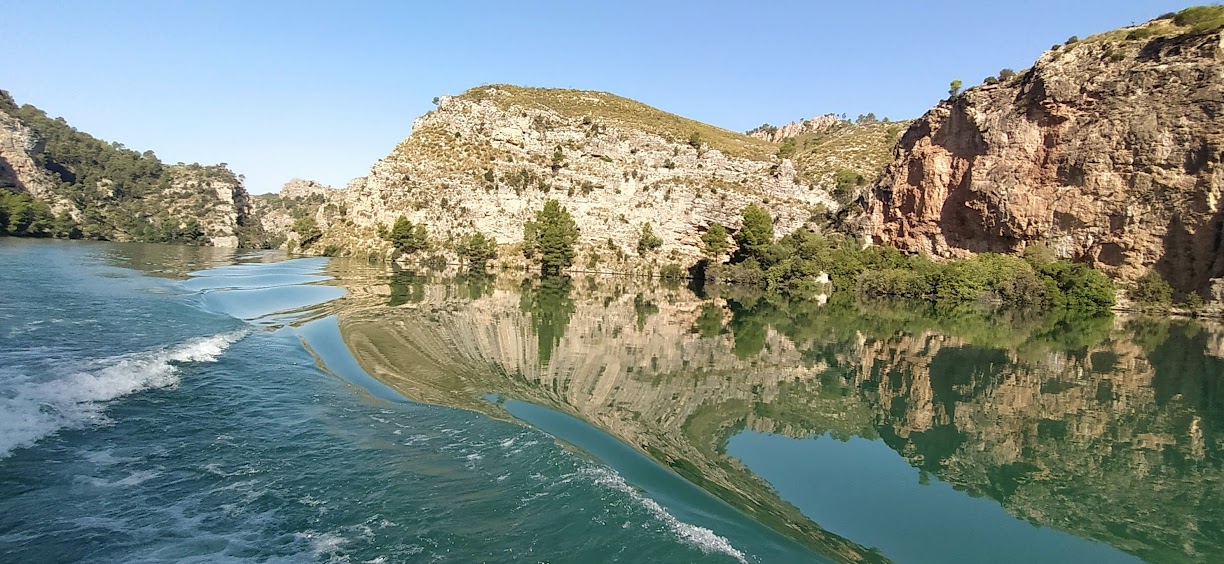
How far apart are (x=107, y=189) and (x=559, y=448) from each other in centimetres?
15228

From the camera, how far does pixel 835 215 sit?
78625 millimetres

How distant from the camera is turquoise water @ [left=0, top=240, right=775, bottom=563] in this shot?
6.45 metres

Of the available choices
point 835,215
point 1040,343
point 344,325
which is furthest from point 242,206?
point 1040,343

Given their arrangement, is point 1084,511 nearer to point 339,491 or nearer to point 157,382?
point 339,491

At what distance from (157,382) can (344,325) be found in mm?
9583

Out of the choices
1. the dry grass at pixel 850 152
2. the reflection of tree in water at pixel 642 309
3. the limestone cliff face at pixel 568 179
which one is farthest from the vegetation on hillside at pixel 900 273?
the dry grass at pixel 850 152

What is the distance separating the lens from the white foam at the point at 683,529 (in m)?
6.64

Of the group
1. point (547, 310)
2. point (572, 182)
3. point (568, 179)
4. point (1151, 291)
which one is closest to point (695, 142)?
point (572, 182)

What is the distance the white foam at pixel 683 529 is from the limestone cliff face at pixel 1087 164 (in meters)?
63.0

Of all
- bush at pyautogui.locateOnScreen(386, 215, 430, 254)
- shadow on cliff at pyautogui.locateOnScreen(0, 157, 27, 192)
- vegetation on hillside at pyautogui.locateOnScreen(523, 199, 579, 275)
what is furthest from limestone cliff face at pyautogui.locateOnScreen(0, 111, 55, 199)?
vegetation on hillside at pyautogui.locateOnScreen(523, 199, 579, 275)

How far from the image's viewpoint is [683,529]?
23.1 feet

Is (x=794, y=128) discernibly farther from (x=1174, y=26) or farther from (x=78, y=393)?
(x=78, y=393)

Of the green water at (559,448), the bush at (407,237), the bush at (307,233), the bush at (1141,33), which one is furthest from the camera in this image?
the bush at (307,233)

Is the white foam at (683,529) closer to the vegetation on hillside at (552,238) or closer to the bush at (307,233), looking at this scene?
the vegetation on hillside at (552,238)
